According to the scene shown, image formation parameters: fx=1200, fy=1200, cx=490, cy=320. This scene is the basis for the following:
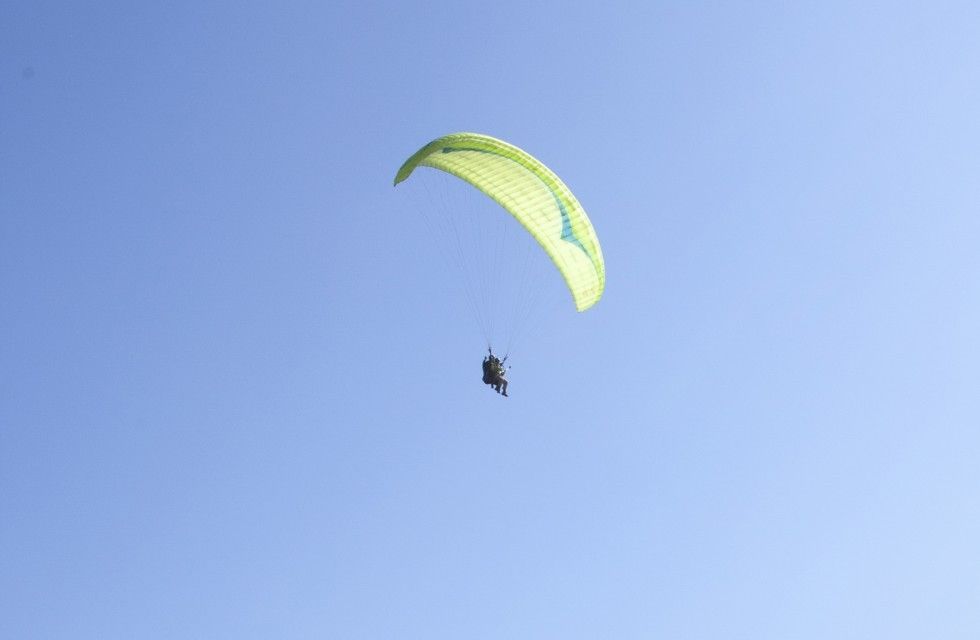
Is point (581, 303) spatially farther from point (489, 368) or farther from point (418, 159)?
point (418, 159)

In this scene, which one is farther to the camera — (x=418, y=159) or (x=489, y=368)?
(x=489, y=368)

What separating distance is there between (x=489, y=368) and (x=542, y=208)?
5350mm

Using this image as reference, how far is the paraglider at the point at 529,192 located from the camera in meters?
35.2

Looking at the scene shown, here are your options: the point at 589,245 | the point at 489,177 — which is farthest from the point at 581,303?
the point at 489,177

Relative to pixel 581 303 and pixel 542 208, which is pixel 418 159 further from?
pixel 581 303

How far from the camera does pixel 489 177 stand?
35938 mm

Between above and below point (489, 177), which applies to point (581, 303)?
below

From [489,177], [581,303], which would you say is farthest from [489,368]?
[489,177]

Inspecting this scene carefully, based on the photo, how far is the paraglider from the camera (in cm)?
3522

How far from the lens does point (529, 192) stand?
3609cm

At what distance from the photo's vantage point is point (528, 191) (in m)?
36.1

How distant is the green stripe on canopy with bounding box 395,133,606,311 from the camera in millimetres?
35219

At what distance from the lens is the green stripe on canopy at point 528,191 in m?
35.2

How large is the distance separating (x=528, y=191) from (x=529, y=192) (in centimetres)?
5
